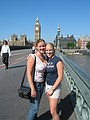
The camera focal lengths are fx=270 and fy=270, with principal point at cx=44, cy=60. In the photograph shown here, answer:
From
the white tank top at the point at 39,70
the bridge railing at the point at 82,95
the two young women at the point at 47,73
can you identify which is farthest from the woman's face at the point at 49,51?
the bridge railing at the point at 82,95

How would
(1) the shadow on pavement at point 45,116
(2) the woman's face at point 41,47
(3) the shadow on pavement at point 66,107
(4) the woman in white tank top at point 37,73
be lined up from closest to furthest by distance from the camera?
1. (4) the woman in white tank top at point 37,73
2. (2) the woman's face at point 41,47
3. (1) the shadow on pavement at point 45,116
4. (3) the shadow on pavement at point 66,107

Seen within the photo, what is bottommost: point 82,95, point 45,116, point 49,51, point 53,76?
point 45,116

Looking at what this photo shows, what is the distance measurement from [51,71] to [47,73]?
0.29 feet

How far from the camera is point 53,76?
4.34 meters

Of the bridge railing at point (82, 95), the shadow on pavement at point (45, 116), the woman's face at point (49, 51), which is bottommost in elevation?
the shadow on pavement at point (45, 116)

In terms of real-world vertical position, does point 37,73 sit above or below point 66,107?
above

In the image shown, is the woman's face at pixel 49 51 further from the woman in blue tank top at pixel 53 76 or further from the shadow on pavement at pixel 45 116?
the shadow on pavement at pixel 45 116

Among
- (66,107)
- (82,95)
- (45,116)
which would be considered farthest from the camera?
(66,107)

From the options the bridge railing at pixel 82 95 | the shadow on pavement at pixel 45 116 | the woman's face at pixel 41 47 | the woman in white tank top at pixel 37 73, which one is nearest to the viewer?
the bridge railing at pixel 82 95

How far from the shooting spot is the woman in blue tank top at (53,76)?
4254 millimetres

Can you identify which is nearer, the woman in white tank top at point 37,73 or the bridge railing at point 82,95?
the bridge railing at point 82,95

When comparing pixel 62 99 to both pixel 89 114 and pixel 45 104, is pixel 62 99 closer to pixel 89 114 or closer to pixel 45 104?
pixel 45 104

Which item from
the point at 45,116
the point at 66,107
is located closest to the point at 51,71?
the point at 45,116

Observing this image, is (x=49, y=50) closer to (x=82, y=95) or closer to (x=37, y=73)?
(x=37, y=73)
